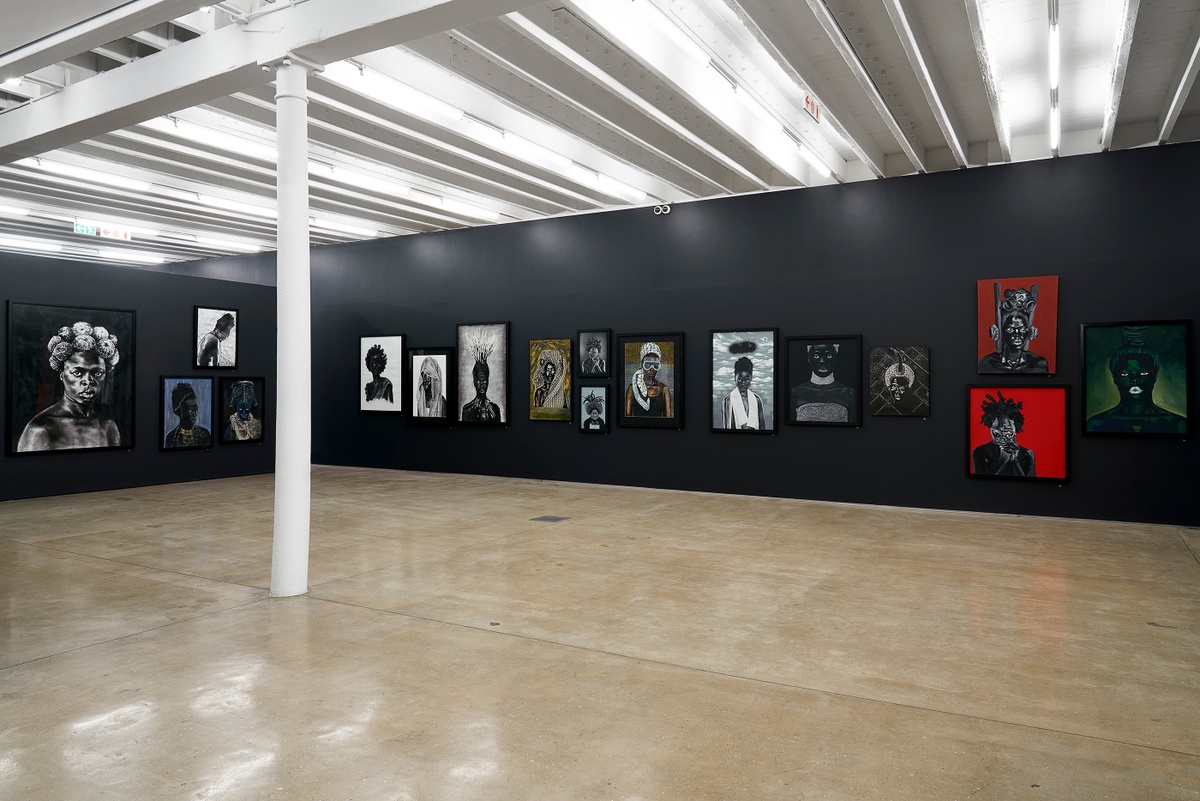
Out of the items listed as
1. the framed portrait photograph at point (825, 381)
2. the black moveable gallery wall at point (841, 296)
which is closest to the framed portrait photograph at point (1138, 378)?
the black moveable gallery wall at point (841, 296)

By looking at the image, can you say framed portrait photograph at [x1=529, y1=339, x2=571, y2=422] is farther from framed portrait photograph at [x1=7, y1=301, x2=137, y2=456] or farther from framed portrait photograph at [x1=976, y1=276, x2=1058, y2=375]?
framed portrait photograph at [x1=7, y1=301, x2=137, y2=456]

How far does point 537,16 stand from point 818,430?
7149 mm

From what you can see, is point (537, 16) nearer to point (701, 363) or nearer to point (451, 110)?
point (451, 110)

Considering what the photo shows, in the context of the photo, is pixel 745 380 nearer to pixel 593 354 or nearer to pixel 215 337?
pixel 593 354

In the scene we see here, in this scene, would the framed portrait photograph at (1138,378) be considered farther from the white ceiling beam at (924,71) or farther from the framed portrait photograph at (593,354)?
the framed portrait photograph at (593,354)

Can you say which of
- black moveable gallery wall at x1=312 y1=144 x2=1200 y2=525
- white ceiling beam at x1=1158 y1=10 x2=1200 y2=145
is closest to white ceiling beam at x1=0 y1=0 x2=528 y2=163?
white ceiling beam at x1=1158 y1=10 x2=1200 y2=145

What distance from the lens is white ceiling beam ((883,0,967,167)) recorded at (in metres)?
6.28

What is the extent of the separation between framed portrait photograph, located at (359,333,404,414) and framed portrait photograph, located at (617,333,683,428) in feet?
16.4

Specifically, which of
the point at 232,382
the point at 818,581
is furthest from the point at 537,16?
the point at 232,382

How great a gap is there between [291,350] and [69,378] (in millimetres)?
8246

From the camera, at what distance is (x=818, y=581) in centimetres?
676

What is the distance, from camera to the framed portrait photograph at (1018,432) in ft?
32.7

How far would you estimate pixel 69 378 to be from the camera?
12.1 metres

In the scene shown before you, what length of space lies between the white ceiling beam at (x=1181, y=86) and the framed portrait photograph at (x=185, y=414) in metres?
14.8
